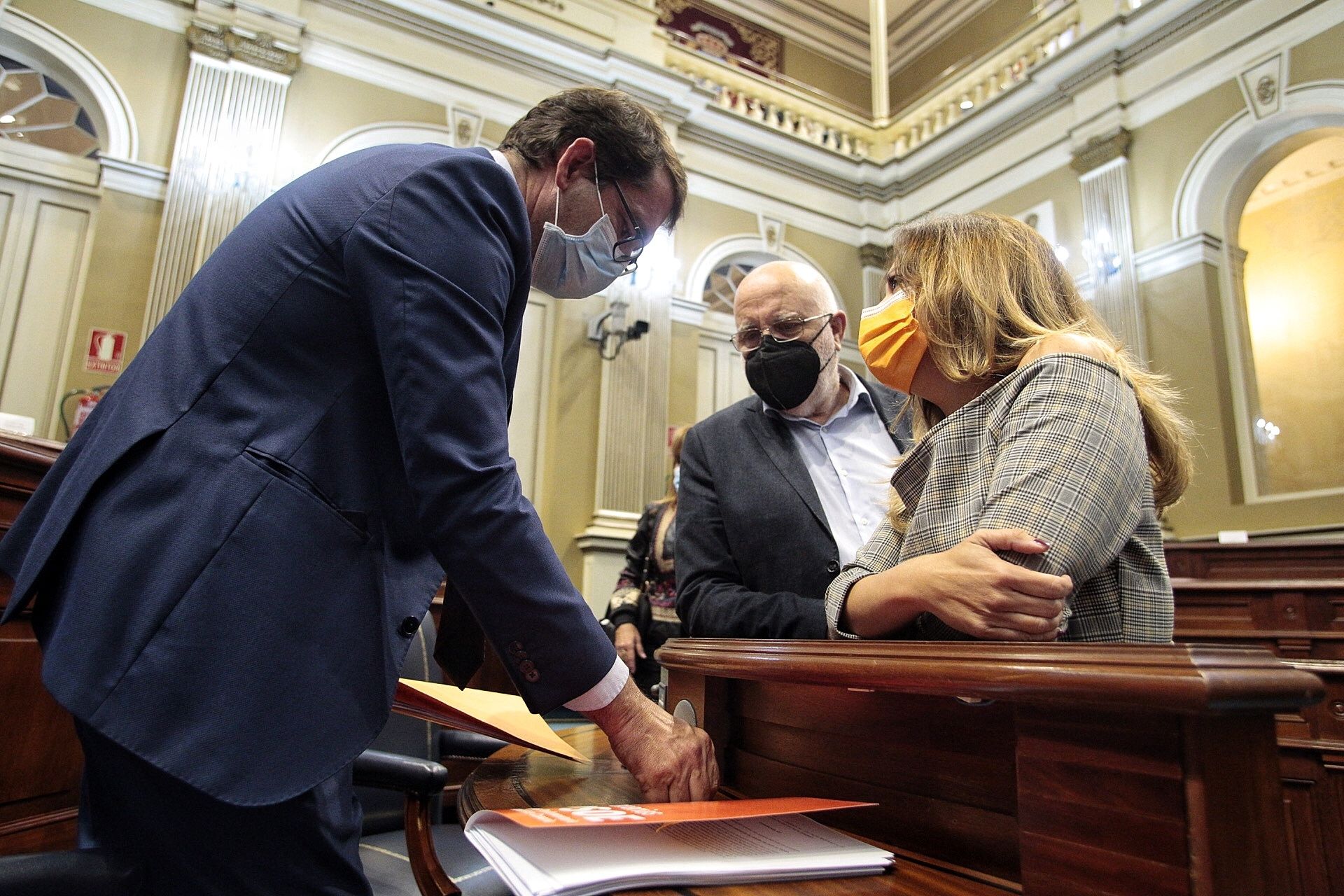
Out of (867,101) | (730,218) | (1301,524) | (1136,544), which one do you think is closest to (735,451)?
(1136,544)

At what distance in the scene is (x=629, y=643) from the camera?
10.6ft

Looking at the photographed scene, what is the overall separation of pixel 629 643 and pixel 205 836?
2442mm

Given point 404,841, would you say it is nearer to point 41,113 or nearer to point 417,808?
point 417,808

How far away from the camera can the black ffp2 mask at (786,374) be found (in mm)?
1955

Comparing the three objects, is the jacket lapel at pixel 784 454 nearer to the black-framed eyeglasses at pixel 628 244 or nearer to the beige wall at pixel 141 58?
the black-framed eyeglasses at pixel 628 244

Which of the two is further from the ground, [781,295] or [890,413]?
[781,295]

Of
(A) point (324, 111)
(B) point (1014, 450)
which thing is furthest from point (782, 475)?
(A) point (324, 111)

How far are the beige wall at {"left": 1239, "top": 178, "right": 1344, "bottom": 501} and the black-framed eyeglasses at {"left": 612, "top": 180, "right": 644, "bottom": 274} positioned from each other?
7569 mm

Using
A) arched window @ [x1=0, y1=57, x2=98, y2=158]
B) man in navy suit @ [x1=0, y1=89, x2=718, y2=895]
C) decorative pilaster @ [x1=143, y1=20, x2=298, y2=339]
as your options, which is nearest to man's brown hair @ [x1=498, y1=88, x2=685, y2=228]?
man in navy suit @ [x1=0, y1=89, x2=718, y2=895]

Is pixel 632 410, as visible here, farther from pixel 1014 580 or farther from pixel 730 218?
pixel 1014 580

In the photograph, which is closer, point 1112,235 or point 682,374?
point 1112,235

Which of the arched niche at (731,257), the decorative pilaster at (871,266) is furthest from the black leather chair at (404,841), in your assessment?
the decorative pilaster at (871,266)

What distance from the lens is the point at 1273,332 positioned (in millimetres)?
8164

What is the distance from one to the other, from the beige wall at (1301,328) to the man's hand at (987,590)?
25.6 ft
